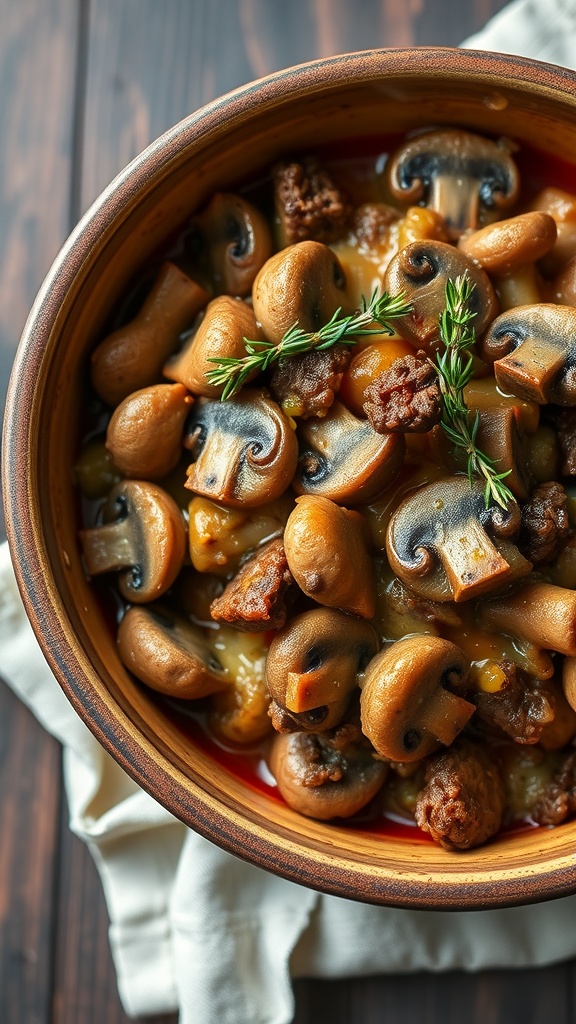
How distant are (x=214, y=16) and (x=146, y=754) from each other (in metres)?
2.19

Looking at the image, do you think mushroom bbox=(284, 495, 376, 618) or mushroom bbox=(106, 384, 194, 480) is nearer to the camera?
mushroom bbox=(284, 495, 376, 618)

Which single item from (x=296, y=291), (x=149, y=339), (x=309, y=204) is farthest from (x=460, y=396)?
(x=149, y=339)

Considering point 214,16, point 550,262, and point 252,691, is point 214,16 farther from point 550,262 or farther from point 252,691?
point 252,691

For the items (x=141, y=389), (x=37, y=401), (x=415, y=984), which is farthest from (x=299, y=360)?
(x=415, y=984)

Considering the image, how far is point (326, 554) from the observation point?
6.21 feet

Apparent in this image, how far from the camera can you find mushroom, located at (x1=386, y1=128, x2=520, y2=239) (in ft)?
7.52

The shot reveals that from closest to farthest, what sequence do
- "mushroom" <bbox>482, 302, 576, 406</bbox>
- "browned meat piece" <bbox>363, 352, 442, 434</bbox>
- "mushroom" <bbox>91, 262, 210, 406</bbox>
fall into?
"browned meat piece" <bbox>363, 352, 442, 434</bbox> → "mushroom" <bbox>482, 302, 576, 406</bbox> → "mushroom" <bbox>91, 262, 210, 406</bbox>

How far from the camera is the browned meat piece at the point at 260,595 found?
6.50 ft

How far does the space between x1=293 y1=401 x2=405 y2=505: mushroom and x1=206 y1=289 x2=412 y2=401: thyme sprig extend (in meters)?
0.15

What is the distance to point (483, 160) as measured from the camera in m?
2.30

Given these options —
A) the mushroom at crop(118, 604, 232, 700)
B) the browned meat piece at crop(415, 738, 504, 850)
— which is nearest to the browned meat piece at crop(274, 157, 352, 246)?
the mushroom at crop(118, 604, 232, 700)

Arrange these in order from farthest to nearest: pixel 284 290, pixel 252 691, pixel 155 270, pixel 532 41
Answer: pixel 532 41 < pixel 155 270 < pixel 252 691 < pixel 284 290

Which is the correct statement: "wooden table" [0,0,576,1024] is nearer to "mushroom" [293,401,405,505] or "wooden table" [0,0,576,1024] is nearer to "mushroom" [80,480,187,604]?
"mushroom" [80,480,187,604]

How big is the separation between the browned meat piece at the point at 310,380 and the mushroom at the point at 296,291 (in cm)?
7
